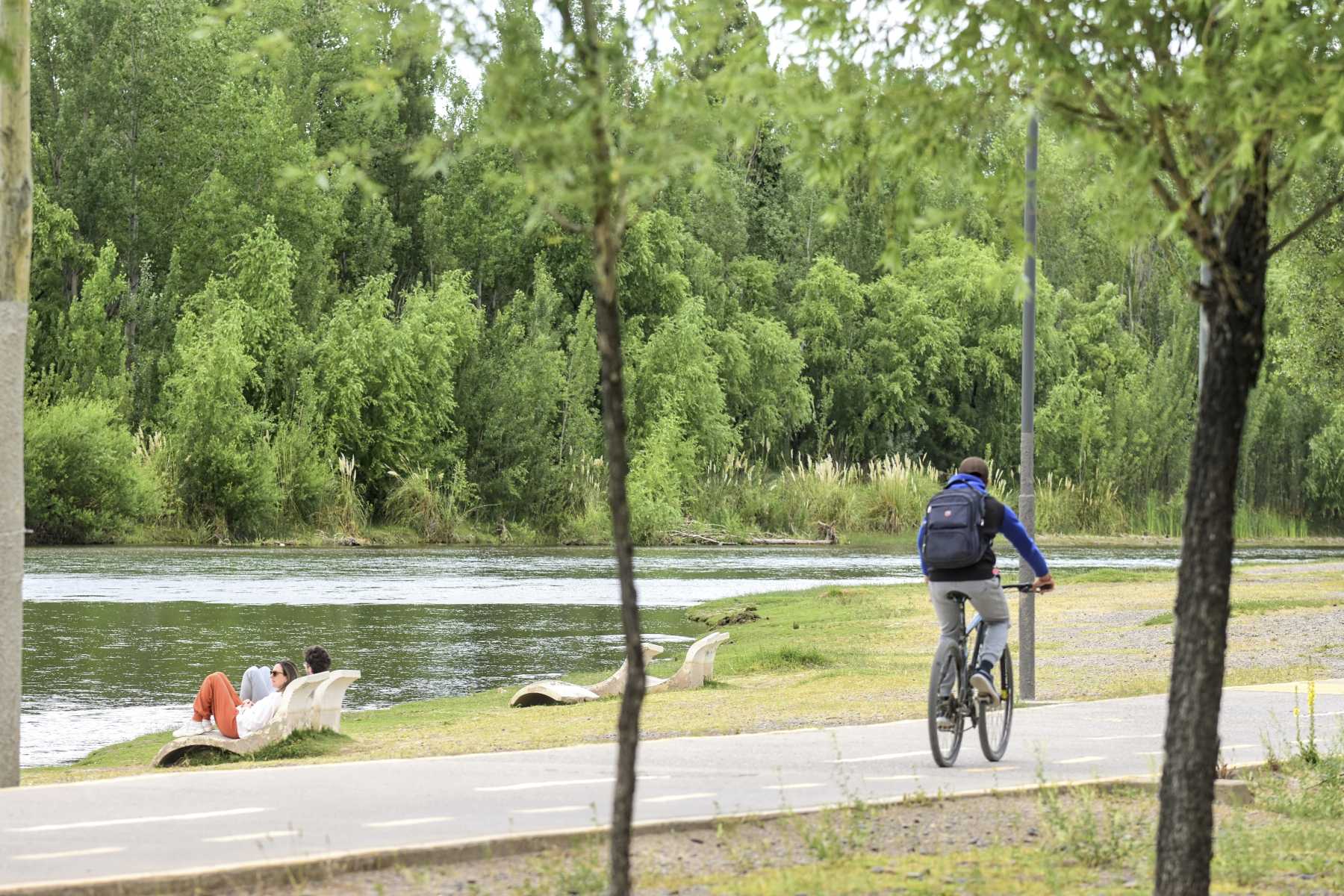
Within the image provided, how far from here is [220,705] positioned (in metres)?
16.7

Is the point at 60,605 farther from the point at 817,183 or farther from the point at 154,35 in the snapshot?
the point at 154,35

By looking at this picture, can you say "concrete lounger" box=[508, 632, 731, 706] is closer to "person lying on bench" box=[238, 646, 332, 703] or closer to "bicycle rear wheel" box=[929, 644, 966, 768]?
"person lying on bench" box=[238, 646, 332, 703]

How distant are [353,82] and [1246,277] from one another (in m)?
3.50

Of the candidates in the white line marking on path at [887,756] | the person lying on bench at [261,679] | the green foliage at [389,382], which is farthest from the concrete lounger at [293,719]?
the green foliage at [389,382]

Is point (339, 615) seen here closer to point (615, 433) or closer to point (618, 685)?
point (618, 685)

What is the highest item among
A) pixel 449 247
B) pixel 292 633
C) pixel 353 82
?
pixel 449 247

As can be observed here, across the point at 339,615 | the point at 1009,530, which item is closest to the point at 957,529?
the point at 1009,530

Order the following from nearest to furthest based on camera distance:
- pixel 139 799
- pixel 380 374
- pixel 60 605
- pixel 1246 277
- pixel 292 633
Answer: pixel 1246 277 < pixel 139 799 < pixel 292 633 < pixel 60 605 < pixel 380 374

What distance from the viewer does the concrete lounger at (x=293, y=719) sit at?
15844 millimetres

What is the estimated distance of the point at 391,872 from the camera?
27.2 feet

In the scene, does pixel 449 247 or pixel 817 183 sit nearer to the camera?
pixel 817 183

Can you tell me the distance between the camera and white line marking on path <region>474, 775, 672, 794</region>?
11031 millimetres

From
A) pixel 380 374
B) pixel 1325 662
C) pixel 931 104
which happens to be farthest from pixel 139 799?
pixel 380 374

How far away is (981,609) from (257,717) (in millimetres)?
7017
